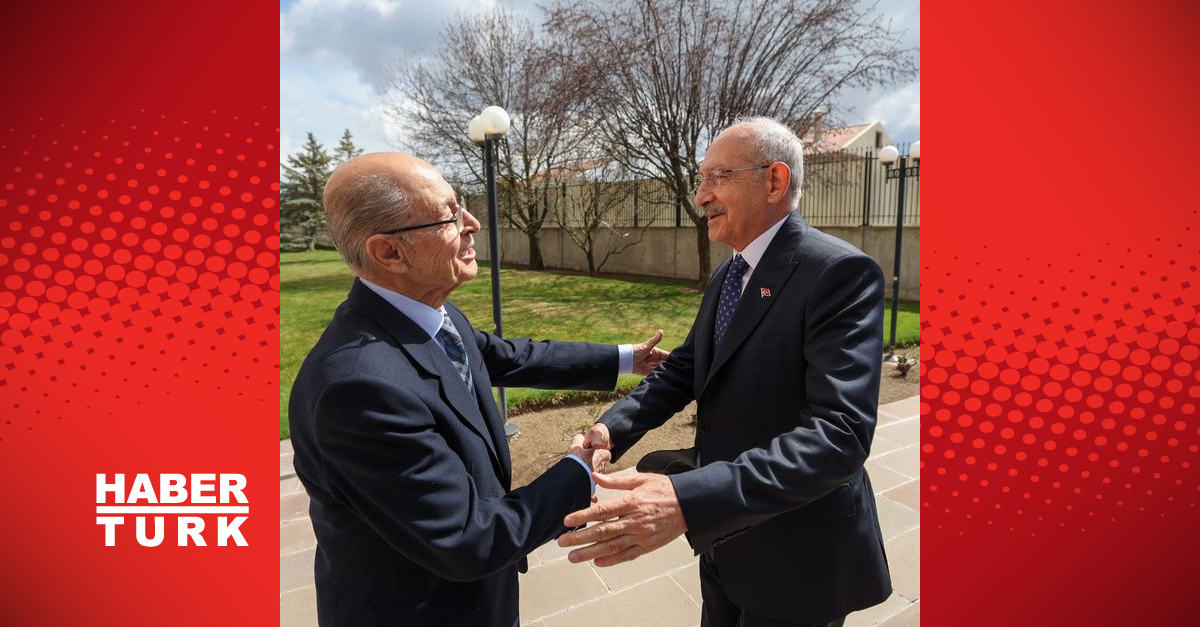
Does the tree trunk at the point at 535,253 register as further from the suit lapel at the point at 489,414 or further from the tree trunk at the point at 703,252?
the suit lapel at the point at 489,414

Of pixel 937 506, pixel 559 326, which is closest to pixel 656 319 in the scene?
pixel 559 326

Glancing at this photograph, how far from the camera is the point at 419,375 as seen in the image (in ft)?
5.19

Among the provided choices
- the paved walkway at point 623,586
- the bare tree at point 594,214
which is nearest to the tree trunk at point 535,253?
the bare tree at point 594,214

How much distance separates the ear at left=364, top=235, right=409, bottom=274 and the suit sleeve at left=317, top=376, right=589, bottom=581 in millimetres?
391

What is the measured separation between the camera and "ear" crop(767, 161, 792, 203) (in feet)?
6.47

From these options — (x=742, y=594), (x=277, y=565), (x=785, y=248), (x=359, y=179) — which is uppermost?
(x=359, y=179)

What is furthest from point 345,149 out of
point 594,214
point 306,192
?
point 594,214

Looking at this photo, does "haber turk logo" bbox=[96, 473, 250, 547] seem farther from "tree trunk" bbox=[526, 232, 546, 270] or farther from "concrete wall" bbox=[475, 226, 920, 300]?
"tree trunk" bbox=[526, 232, 546, 270]

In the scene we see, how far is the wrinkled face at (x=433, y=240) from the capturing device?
168 centimetres

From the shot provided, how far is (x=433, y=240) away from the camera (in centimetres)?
172

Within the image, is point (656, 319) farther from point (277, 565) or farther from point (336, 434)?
point (336, 434)

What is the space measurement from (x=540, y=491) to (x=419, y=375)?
→ 0.46 metres

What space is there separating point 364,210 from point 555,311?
11311mm

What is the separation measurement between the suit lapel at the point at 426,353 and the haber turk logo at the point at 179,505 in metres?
2.47
